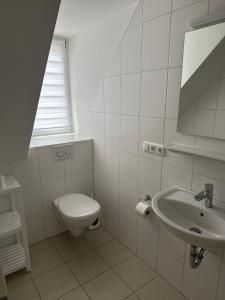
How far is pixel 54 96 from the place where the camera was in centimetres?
243

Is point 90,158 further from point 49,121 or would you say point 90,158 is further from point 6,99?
point 6,99

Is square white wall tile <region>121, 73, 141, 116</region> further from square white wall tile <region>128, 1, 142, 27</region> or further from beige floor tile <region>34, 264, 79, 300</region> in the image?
beige floor tile <region>34, 264, 79, 300</region>

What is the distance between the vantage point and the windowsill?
2.07 m

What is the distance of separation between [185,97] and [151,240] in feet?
3.96

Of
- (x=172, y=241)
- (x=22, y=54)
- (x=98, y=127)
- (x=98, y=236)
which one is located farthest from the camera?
(x=98, y=236)

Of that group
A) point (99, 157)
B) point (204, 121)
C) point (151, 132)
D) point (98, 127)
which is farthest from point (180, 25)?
point (99, 157)

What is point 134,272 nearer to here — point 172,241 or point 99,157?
point 172,241

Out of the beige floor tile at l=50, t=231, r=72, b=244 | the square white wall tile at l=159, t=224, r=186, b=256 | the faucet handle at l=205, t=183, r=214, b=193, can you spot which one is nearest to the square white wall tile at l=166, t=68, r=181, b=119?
the faucet handle at l=205, t=183, r=214, b=193

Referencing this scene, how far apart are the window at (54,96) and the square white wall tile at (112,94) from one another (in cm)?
71

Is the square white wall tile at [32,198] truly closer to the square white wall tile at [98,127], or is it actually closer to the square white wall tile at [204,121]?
the square white wall tile at [98,127]

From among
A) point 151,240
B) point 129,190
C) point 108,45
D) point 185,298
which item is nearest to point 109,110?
point 108,45

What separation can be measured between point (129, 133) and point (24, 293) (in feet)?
4.97

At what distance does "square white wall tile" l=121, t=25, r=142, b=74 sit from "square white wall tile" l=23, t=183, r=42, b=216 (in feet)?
4.45

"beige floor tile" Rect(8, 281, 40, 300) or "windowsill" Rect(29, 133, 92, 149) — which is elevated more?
"windowsill" Rect(29, 133, 92, 149)
